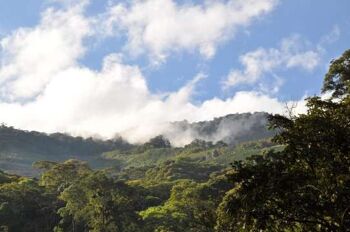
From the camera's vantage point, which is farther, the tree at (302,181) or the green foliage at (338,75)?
the green foliage at (338,75)

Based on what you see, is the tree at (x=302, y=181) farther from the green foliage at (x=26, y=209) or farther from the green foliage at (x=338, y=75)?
the green foliage at (x=26, y=209)

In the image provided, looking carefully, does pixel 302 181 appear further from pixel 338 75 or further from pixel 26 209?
pixel 26 209

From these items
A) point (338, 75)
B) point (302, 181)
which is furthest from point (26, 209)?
point (302, 181)

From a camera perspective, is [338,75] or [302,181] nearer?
[302,181]

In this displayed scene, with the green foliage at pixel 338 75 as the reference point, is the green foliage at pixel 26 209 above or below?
below

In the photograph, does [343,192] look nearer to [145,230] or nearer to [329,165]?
[329,165]

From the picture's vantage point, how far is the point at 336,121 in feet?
84.6

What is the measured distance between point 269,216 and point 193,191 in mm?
65342

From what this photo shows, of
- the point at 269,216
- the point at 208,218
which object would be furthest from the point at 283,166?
the point at 208,218

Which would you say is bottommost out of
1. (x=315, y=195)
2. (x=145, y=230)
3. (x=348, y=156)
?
(x=145, y=230)

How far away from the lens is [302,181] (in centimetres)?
2489

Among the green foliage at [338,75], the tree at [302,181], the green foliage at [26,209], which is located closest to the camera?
the tree at [302,181]

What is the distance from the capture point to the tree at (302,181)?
24.3 meters

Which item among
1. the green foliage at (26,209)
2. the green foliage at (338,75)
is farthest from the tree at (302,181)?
the green foliage at (26,209)
